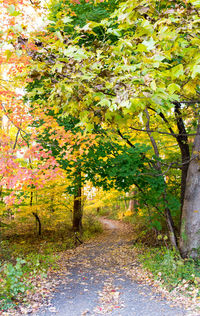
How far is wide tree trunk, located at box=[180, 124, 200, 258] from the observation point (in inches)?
242

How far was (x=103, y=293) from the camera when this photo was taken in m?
5.37

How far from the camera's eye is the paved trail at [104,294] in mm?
4355

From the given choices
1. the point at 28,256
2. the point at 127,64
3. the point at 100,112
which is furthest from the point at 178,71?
the point at 28,256

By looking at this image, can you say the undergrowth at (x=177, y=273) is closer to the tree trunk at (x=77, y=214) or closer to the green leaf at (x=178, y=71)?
the green leaf at (x=178, y=71)

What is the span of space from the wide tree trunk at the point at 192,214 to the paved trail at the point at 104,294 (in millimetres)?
1559

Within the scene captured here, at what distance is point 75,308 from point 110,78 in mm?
4216

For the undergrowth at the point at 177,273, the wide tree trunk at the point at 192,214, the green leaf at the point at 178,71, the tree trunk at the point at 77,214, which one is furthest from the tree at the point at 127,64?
the tree trunk at the point at 77,214

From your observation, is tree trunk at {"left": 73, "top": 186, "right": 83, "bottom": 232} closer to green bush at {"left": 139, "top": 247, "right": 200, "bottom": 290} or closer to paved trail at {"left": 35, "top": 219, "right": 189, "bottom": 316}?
paved trail at {"left": 35, "top": 219, "right": 189, "bottom": 316}

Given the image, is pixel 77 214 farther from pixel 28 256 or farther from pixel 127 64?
pixel 127 64

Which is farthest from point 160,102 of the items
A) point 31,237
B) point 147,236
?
point 31,237

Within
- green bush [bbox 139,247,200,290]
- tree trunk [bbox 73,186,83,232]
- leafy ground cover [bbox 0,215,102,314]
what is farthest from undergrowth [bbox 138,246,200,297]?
tree trunk [bbox 73,186,83,232]

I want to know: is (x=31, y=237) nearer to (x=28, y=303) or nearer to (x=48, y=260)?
(x=48, y=260)

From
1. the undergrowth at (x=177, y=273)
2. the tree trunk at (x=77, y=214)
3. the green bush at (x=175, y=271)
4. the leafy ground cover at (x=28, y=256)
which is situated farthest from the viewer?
the tree trunk at (x=77, y=214)

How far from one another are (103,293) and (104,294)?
2.6 inches
